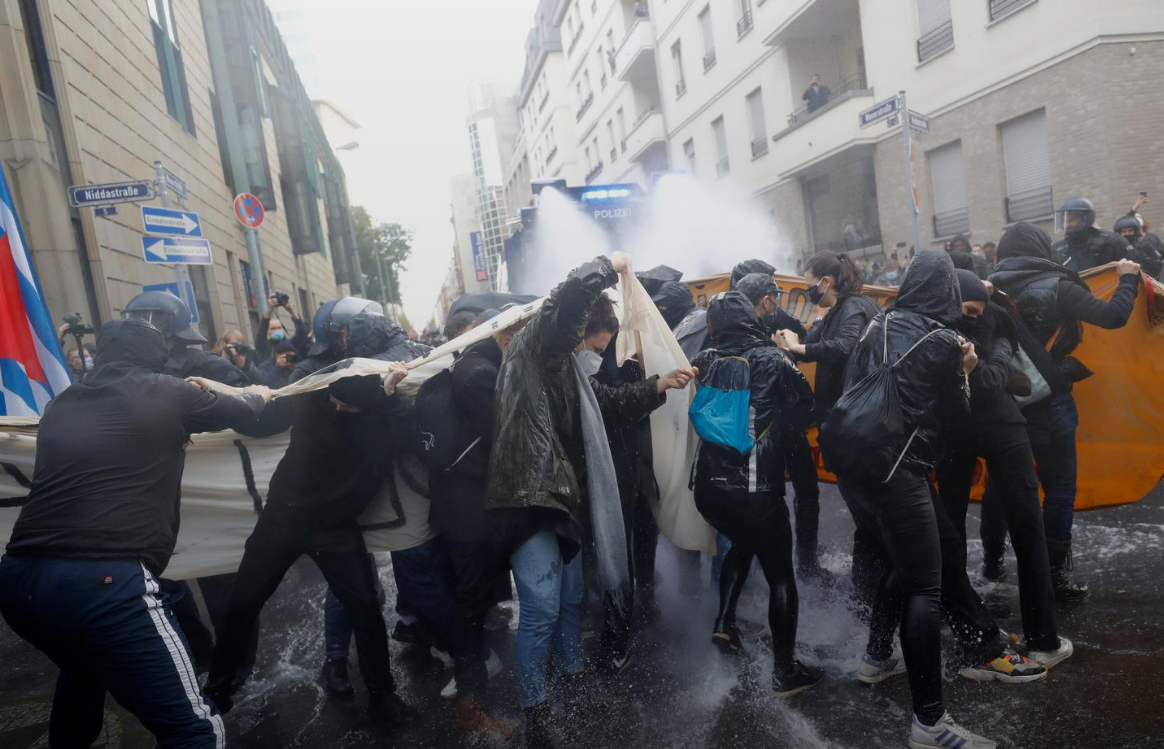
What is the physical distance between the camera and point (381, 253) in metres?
67.9

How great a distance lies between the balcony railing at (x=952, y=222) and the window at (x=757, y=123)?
7.12 meters

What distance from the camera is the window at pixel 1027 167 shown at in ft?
43.5

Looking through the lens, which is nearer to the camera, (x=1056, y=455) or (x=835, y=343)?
(x=1056, y=455)

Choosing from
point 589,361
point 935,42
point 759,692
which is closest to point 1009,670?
point 759,692

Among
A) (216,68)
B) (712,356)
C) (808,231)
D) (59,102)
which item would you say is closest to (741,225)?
(808,231)

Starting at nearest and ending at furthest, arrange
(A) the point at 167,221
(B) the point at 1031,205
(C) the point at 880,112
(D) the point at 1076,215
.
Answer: (D) the point at 1076,215, (A) the point at 167,221, (C) the point at 880,112, (B) the point at 1031,205

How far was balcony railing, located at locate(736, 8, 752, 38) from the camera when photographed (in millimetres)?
22141

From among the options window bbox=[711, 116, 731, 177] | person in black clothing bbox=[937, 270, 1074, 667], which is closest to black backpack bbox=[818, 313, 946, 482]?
person in black clothing bbox=[937, 270, 1074, 667]

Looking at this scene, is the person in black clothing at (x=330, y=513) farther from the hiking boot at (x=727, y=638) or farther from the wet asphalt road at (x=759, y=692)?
the hiking boot at (x=727, y=638)

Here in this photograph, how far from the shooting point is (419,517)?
404cm

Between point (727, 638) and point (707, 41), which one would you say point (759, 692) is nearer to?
point (727, 638)

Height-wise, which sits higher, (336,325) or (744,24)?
(744,24)

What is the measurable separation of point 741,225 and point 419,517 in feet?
66.1

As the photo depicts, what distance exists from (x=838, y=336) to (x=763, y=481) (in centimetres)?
120
